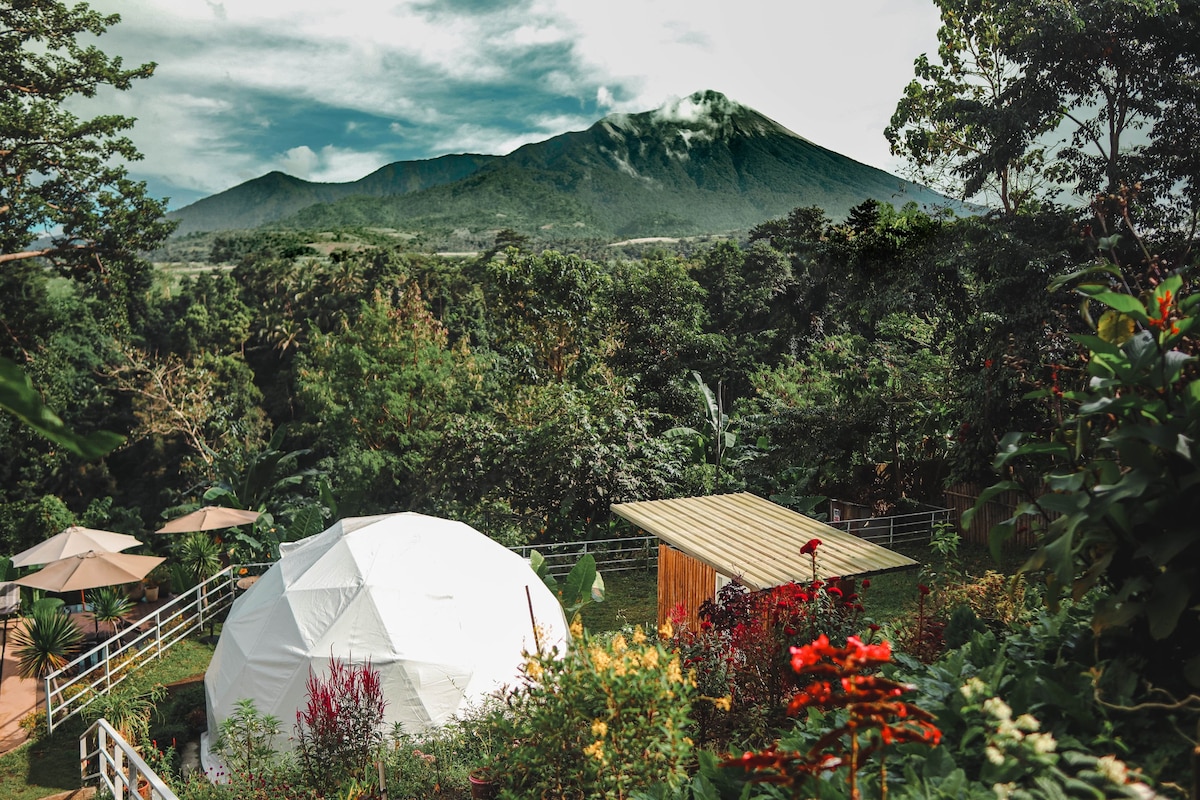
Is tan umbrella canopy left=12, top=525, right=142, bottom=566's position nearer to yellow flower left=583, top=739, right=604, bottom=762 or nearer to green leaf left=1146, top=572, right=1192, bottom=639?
yellow flower left=583, top=739, right=604, bottom=762

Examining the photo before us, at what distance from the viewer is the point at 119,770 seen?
22.4 feet

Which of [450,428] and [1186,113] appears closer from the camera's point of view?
[1186,113]

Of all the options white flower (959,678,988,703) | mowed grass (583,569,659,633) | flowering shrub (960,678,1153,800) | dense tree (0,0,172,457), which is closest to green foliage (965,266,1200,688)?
white flower (959,678,988,703)

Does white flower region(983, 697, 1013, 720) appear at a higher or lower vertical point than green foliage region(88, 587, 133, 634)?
higher

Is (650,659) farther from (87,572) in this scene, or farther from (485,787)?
(87,572)

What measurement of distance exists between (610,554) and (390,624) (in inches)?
311

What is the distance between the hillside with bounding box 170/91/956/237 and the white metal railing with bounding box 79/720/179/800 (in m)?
99.3

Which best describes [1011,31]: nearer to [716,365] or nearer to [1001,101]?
[1001,101]

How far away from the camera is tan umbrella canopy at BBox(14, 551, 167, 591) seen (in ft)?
41.5

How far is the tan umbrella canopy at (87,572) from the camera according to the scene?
12656 mm

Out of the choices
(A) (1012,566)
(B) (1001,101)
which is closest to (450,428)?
(A) (1012,566)

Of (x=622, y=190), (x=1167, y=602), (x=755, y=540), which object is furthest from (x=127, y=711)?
(x=622, y=190)

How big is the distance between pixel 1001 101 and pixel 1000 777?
15.2 meters

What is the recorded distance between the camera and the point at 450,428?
746 inches
